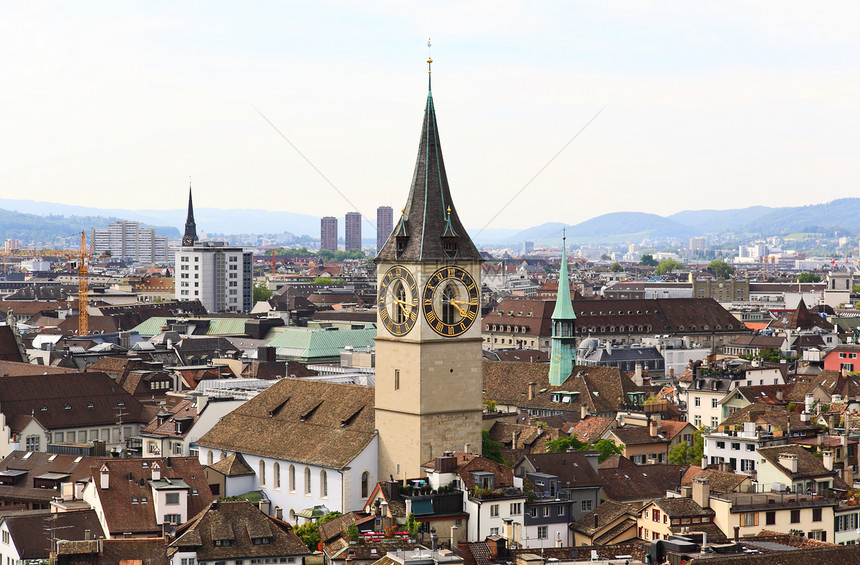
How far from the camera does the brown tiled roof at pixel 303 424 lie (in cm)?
7231

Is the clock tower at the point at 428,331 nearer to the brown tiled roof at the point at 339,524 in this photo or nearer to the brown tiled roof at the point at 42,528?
the brown tiled roof at the point at 339,524

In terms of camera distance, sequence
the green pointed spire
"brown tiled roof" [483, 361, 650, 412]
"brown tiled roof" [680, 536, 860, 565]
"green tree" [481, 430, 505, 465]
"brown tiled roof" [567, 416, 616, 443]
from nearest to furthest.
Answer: "brown tiled roof" [680, 536, 860, 565] < "green tree" [481, 430, 505, 465] < "brown tiled roof" [567, 416, 616, 443] < "brown tiled roof" [483, 361, 650, 412] < the green pointed spire

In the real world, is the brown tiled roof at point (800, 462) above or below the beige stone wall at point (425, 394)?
below

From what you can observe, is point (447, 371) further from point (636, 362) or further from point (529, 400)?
point (636, 362)

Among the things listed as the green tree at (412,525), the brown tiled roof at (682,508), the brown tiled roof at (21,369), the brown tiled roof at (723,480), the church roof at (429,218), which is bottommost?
the green tree at (412,525)

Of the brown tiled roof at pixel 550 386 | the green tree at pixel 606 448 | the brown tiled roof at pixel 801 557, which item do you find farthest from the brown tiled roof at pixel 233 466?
the brown tiled roof at pixel 550 386

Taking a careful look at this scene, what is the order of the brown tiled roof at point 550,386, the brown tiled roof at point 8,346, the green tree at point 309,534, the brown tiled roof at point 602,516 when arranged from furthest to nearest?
the brown tiled roof at point 8,346 < the brown tiled roof at point 550,386 < the brown tiled roof at point 602,516 < the green tree at point 309,534

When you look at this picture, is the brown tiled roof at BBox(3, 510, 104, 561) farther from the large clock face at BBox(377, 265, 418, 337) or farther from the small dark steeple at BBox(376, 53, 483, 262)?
the small dark steeple at BBox(376, 53, 483, 262)

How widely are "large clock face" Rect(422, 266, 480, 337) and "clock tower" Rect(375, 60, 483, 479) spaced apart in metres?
0.04

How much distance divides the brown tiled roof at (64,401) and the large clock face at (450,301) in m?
36.0

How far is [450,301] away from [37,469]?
910 inches

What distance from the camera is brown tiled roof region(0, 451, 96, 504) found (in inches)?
2977

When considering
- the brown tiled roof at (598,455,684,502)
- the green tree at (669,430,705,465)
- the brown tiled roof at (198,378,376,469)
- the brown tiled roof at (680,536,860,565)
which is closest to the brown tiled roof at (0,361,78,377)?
the brown tiled roof at (198,378,376,469)

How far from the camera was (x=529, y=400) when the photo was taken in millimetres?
118812
